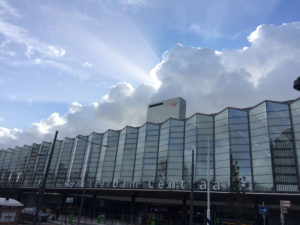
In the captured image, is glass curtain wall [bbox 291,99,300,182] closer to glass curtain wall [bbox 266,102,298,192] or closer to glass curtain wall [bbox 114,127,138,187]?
glass curtain wall [bbox 266,102,298,192]

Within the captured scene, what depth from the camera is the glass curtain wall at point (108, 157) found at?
54100mm

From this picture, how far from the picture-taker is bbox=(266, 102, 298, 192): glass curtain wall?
33.2 metres

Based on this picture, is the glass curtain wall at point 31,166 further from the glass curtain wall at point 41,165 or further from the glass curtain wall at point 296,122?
the glass curtain wall at point 296,122

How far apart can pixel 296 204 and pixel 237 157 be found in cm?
973

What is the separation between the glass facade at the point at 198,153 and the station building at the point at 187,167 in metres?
0.13

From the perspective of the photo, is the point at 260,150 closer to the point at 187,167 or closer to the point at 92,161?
the point at 187,167

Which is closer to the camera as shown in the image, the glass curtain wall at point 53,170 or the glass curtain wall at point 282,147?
the glass curtain wall at point 282,147

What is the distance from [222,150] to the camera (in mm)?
40906

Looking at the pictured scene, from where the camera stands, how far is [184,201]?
136ft

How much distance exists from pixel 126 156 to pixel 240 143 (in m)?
24.0

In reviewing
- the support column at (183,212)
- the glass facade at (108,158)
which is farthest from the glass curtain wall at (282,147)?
the glass facade at (108,158)

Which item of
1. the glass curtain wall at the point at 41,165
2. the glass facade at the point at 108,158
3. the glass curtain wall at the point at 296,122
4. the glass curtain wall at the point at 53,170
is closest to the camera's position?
the glass curtain wall at the point at 296,122

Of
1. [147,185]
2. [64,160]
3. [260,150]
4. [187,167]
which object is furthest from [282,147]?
[64,160]

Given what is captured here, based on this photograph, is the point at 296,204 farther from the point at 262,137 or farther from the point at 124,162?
the point at 124,162
